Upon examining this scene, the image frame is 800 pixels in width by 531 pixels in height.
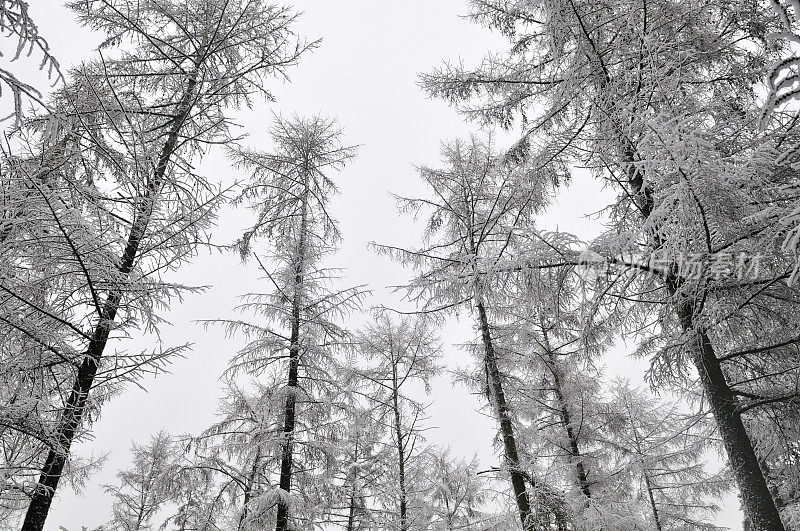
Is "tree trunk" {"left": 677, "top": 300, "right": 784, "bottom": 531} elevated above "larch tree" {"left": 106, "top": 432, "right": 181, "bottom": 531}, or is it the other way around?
"larch tree" {"left": 106, "top": 432, "right": 181, "bottom": 531}

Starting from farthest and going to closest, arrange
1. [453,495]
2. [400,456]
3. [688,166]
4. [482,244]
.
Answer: [453,495] < [400,456] < [482,244] < [688,166]

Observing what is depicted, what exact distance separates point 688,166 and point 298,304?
7.88 meters

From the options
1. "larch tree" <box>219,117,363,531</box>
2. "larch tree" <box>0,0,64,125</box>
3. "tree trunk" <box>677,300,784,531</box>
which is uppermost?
"larch tree" <box>219,117,363,531</box>

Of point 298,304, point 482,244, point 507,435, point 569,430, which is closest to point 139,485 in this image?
point 298,304

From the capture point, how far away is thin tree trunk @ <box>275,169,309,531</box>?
7500 mm

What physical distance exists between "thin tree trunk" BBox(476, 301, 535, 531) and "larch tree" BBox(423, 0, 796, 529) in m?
2.77

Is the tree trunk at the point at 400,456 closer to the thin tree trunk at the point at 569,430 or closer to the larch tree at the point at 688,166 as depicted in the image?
the thin tree trunk at the point at 569,430

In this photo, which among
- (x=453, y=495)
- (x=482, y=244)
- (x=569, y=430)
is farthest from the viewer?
(x=453, y=495)

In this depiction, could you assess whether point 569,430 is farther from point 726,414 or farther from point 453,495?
point 726,414

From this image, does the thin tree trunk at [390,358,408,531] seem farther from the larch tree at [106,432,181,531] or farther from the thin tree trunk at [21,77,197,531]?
the larch tree at [106,432,181,531]

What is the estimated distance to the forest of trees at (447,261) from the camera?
339cm

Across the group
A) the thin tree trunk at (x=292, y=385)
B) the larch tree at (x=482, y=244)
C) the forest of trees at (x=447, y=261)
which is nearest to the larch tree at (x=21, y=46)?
the forest of trees at (x=447, y=261)

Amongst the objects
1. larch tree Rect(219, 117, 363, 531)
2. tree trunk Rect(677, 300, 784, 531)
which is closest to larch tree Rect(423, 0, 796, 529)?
tree trunk Rect(677, 300, 784, 531)

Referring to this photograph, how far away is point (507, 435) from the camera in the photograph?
738cm
